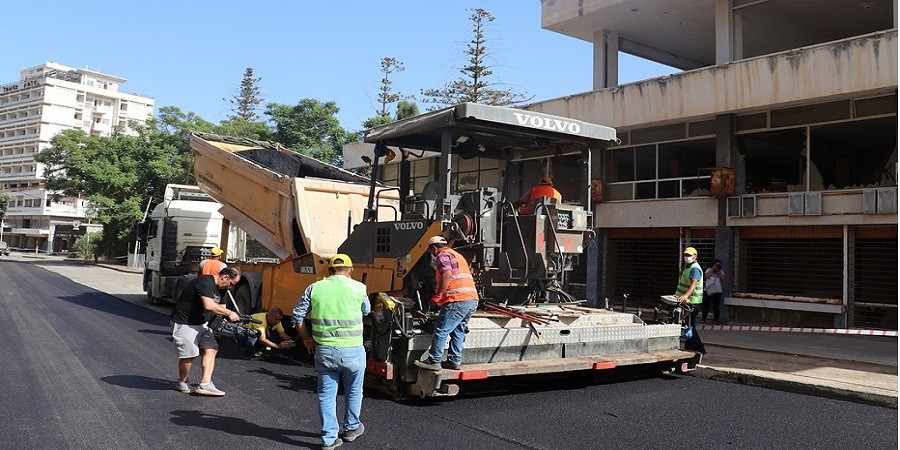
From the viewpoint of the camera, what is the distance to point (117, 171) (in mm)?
36531

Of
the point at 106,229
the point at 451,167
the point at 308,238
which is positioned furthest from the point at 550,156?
the point at 106,229

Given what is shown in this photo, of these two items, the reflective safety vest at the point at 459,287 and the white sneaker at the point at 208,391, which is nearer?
the reflective safety vest at the point at 459,287

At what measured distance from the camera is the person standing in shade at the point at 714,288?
45.2 ft

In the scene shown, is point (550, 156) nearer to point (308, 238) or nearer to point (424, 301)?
point (424, 301)

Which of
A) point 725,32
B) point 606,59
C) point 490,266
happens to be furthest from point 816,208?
point 490,266

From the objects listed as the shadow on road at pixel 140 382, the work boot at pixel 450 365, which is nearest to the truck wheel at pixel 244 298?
the shadow on road at pixel 140 382

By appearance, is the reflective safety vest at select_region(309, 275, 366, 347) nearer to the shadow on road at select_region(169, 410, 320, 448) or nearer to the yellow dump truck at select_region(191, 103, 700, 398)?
the shadow on road at select_region(169, 410, 320, 448)

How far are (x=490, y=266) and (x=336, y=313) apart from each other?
258 centimetres

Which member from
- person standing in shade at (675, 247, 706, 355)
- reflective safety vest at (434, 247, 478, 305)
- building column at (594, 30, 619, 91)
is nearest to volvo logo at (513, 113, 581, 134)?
reflective safety vest at (434, 247, 478, 305)

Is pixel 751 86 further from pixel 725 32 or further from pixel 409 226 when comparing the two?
pixel 409 226

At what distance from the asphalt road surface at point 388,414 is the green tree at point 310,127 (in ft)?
84.4

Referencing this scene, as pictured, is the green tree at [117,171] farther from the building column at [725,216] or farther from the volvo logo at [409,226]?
the volvo logo at [409,226]

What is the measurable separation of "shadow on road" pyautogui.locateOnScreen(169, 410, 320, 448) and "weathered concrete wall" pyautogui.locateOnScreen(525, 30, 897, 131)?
11.5m

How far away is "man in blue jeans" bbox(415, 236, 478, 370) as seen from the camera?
611cm
